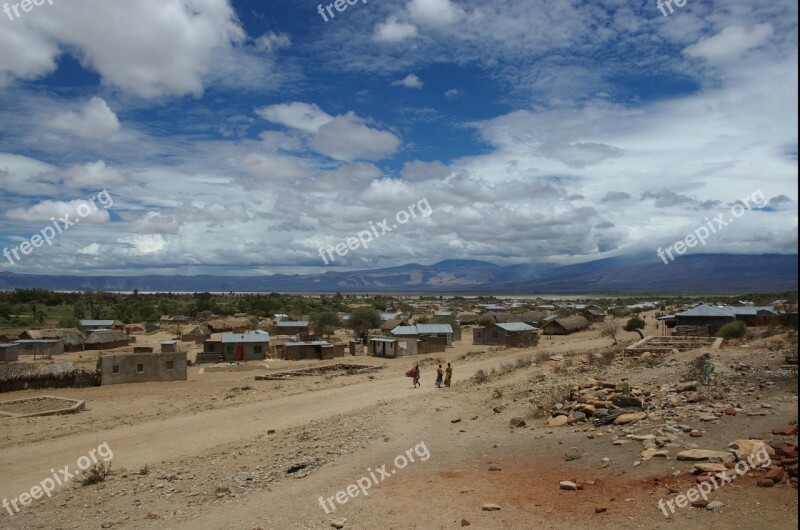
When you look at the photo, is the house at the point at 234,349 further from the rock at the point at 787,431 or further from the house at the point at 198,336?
the rock at the point at 787,431

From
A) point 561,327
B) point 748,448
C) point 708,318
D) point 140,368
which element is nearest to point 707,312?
point 708,318

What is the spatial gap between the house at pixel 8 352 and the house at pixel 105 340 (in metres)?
9.65

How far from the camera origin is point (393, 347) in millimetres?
50469

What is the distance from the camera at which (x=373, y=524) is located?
34.9ft

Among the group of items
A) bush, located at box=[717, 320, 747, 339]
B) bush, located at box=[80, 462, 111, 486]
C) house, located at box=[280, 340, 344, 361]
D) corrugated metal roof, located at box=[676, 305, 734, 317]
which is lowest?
house, located at box=[280, 340, 344, 361]

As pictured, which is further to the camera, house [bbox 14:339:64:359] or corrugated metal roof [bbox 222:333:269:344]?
house [bbox 14:339:64:359]

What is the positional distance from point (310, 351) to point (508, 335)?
19283 millimetres

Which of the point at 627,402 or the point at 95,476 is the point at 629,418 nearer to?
the point at 627,402

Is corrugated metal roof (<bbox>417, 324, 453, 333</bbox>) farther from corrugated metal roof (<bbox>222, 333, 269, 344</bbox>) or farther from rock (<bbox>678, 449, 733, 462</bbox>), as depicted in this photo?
rock (<bbox>678, 449, 733, 462</bbox>)

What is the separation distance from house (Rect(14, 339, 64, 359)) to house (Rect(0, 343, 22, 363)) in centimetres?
300

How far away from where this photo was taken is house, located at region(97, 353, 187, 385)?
35188mm

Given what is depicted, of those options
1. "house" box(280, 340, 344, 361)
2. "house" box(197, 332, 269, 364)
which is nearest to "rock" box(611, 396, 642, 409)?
"house" box(280, 340, 344, 361)

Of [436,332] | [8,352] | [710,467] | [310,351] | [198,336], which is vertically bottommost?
[310,351]

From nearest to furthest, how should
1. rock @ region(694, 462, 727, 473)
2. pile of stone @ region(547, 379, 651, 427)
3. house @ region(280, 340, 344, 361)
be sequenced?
rock @ region(694, 462, 727, 473) < pile of stone @ region(547, 379, 651, 427) < house @ region(280, 340, 344, 361)
